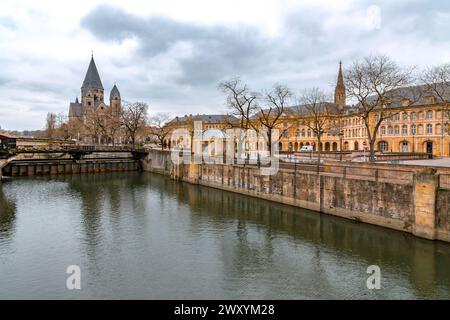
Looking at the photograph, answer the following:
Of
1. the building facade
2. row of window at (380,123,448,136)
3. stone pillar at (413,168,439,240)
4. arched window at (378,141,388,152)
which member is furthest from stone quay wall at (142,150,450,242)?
arched window at (378,141,388,152)

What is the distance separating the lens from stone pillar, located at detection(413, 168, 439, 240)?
1981cm

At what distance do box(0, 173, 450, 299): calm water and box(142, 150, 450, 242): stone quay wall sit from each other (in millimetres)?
983

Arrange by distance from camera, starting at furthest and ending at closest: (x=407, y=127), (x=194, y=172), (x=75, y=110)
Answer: (x=75, y=110), (x=407, y=127), (x=194, y=172)

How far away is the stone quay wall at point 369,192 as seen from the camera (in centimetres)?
2002

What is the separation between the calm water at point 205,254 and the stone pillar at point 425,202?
0.89 m

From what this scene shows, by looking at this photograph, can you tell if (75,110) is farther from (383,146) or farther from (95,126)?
(383,146)

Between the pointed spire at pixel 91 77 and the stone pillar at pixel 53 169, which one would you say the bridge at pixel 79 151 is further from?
the pointed spire at pixel 91 77

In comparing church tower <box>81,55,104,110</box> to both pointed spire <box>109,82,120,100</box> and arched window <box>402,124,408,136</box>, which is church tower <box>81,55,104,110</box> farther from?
arched window <box>402,124,408,136</box>

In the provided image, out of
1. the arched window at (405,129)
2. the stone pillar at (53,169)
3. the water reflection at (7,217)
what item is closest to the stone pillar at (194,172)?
the water reflection at (7,217)

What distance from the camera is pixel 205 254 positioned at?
18938mm

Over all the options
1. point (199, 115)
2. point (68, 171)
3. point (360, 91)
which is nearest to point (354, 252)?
point (360, 91)

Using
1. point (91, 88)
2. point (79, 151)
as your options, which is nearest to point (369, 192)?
point (79, 151)

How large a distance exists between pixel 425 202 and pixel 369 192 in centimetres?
445
